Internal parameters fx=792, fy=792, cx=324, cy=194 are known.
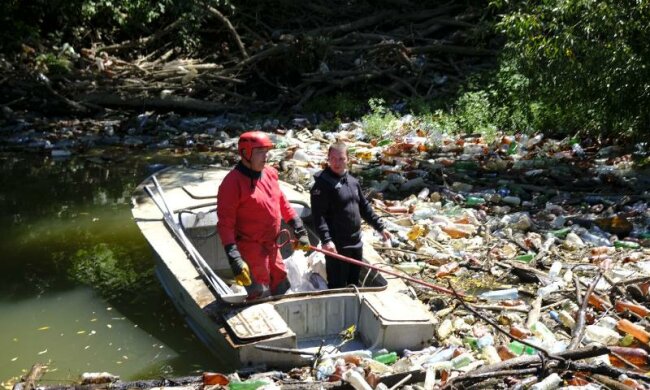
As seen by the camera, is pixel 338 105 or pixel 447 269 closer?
pixel 447 269

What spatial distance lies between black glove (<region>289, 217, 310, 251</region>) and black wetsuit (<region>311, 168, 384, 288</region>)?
0.38 feet

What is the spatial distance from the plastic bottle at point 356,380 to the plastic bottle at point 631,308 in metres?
2.35

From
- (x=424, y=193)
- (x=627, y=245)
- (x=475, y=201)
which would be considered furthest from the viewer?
(x=424, y=193)

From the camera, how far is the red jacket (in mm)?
5969

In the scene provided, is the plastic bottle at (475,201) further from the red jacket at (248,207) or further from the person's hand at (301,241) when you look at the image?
the red jacket at (248,207)

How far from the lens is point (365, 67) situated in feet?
56.0

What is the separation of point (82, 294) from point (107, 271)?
26.4 inches

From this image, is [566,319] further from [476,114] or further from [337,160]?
[476,114]

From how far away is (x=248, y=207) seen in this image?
19.9 ft

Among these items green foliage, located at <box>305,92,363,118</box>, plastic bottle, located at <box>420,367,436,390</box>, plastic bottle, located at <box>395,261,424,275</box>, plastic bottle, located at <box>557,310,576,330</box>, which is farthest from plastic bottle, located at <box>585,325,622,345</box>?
green foliage, located at <box>305,92,363,118</box>

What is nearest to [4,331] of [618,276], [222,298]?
[222,298]

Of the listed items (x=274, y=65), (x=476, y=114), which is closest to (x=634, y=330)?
(x=476, y=114)

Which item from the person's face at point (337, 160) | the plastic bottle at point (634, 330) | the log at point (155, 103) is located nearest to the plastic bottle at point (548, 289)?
the plastic bottle at point (634, 330)

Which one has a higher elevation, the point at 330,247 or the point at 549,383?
the point at 330,247
